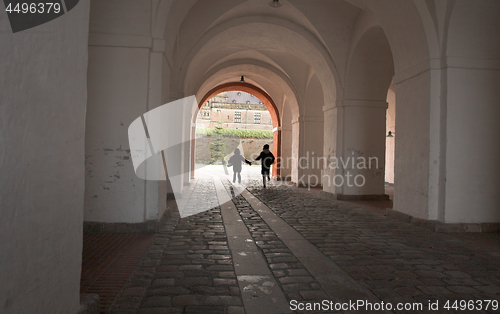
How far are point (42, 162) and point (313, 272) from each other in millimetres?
2997

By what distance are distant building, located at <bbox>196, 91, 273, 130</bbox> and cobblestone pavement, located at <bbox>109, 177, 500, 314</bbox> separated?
5265cm

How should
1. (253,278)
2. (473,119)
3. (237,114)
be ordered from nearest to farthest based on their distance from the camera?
(253,278), (473,119), (237,114)

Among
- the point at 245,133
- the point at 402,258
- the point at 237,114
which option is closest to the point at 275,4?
the point at 402,258

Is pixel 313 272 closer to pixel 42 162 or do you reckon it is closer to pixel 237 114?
pixel 42 162

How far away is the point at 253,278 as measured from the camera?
358 cm

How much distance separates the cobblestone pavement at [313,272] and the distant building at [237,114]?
52653 millimetres

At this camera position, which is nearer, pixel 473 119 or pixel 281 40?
pixel 473 119

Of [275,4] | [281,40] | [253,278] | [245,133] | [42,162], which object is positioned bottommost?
[253,278]

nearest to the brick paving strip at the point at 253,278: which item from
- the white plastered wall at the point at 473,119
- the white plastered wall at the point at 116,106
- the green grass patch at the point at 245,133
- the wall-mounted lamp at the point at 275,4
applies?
the white plastered wall at the point at 116,106

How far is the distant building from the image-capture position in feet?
192

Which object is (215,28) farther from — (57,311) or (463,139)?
(57,311)

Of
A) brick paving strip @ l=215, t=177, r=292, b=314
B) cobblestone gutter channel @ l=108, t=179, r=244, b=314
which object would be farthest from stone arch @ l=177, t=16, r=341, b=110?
cobblestone gutter channel @ l=108, t=179, r=244, b=314

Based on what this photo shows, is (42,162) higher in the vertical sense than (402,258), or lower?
higher

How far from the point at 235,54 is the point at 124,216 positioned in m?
11.7
